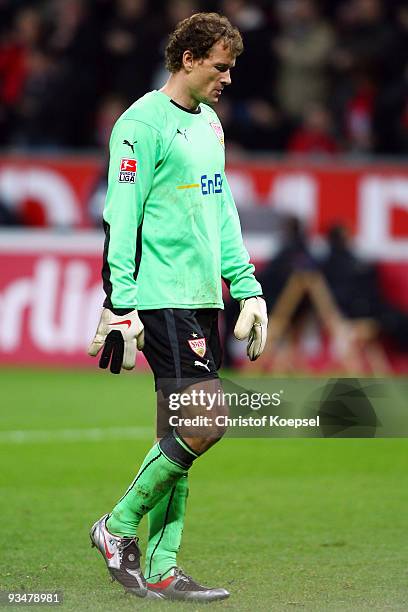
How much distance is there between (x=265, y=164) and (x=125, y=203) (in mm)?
11390

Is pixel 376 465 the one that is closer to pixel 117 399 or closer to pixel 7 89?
pixel 117 399

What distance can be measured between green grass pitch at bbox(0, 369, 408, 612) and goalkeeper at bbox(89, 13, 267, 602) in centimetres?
30

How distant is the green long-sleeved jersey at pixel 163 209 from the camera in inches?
224

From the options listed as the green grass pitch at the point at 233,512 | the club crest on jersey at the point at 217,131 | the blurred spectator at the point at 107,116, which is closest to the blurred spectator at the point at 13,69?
the blurred spectator at the point at 107,116

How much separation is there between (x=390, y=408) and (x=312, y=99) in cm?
1328

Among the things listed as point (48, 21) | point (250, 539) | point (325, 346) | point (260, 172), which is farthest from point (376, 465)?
point (48, 21)

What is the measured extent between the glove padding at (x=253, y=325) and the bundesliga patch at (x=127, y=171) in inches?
31.4

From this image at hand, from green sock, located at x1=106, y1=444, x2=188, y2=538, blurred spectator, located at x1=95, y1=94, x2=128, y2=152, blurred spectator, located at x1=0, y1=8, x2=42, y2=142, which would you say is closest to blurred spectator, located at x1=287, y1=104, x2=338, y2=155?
blurred spectator, located at x1=95, y1=94, x2=128, y2=152

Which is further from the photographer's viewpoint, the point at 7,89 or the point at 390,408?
the point at 7,89

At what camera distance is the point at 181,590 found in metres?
5.83

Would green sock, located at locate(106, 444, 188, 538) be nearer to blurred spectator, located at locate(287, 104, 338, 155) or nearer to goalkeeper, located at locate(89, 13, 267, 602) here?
goalkeeper, located at locate(89, 13, 267, 602)

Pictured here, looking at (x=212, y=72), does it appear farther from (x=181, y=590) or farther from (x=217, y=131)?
(x=181, y=590)

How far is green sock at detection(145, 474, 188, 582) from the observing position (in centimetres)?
596

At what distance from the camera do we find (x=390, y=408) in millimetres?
5898
